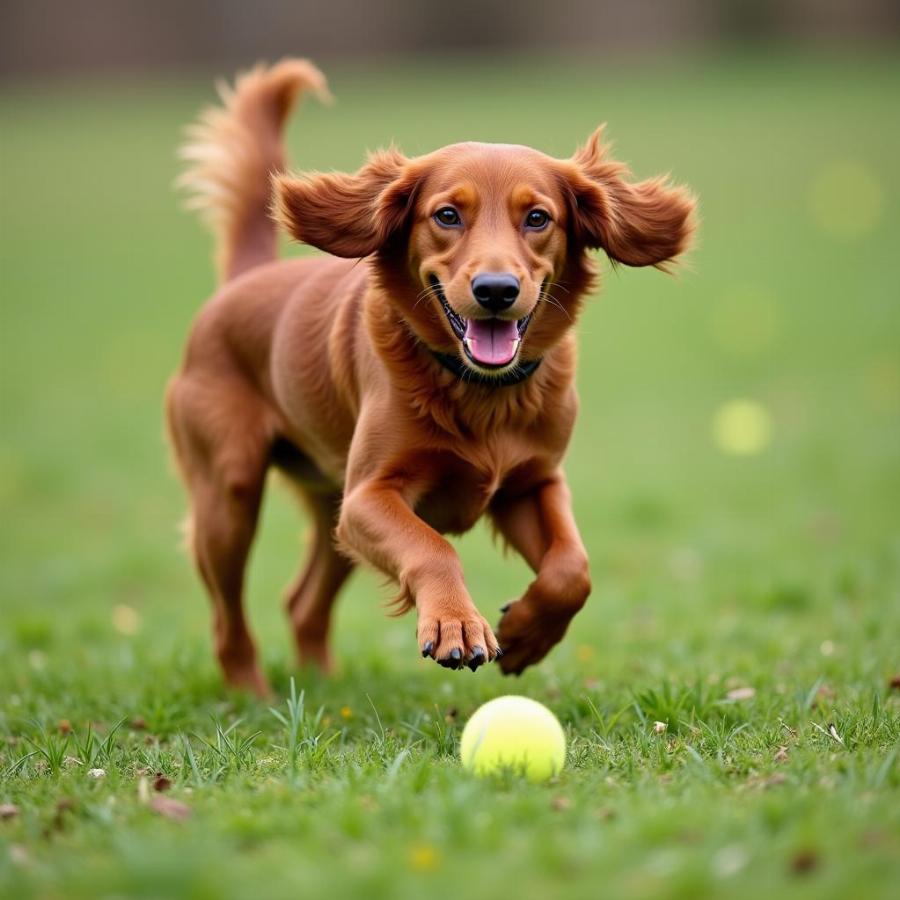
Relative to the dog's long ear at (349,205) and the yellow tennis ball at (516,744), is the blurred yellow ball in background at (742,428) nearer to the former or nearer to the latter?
the dog's long ear at (349,205)

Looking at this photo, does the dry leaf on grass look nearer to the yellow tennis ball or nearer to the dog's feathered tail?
the yellow tennis ball

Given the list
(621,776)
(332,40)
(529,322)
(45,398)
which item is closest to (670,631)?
(529,322)

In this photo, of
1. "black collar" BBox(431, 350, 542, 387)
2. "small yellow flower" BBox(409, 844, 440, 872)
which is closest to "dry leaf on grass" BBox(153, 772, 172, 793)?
"small yellow flower" BBox(409, 844, 440, 872)

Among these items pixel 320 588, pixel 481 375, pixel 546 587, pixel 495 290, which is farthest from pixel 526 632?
pixel 320 588

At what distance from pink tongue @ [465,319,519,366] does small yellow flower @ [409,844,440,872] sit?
5.16 feet

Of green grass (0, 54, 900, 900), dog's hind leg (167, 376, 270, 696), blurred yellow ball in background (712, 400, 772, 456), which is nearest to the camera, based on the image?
green grass (0, 54, 900, 900)

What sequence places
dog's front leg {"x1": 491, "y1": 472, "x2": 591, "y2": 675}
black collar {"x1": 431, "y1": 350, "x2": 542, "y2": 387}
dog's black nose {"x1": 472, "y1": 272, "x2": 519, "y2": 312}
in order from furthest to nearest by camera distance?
black collar {"x1": 431, "y1": 350, "x2": 542, "y2": 387}, dog's front leg {"x1": 491, "y1": 472, "x2": 591, "y2": 675}, dog's black nose {"x1": 472, "y1": 272, "x2": 519, "y2": 312}

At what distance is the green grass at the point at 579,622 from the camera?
2.40 m

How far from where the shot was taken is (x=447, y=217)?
380cm

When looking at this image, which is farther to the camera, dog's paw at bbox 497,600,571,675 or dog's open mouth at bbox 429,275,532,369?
dog's paw at bbox 497,600,571,675

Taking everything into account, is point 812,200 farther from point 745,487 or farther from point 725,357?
point 745,487

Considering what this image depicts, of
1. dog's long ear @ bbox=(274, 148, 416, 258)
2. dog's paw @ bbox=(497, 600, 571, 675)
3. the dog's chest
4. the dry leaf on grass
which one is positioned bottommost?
the dry leaf on grass

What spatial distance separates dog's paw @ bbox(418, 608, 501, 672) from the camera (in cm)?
324

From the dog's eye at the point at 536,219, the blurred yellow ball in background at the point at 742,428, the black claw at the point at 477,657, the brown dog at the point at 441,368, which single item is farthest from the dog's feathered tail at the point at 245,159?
the blurred yellow ball in background at the point at 742,428
